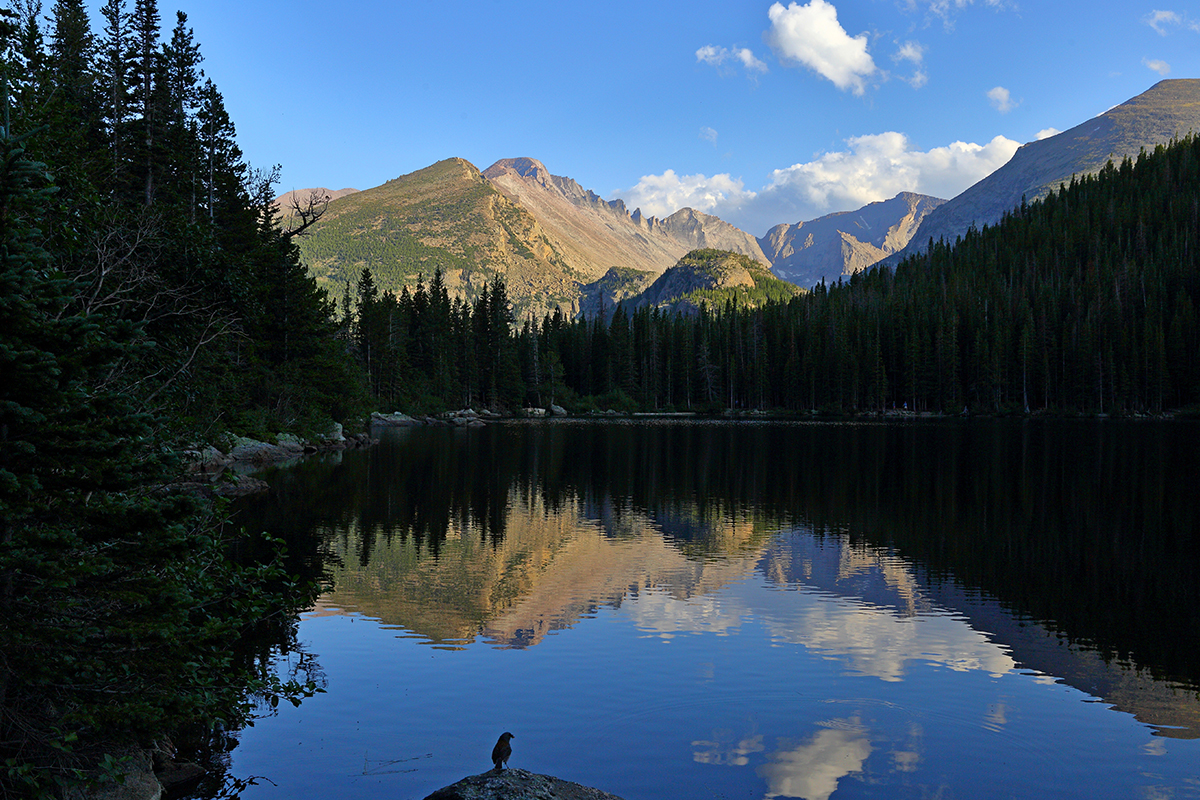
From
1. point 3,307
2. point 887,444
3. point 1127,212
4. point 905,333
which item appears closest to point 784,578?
point 3,307

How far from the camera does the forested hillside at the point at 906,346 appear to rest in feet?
452

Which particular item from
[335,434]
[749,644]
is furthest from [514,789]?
[335,434]

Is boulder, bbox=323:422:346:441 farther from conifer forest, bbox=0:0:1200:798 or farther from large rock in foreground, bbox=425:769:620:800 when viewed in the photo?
large rock in foreground, bbox=425:769:620:800

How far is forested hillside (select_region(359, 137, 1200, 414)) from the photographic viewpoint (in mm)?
137875

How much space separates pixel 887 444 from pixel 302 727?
69231 millimetres

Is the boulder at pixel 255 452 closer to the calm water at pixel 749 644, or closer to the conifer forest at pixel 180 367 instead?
the conifer forest at pixel 180 367

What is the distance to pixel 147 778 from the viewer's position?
9484 millimetres

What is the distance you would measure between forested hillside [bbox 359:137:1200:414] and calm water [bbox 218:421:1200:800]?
88.2 metres

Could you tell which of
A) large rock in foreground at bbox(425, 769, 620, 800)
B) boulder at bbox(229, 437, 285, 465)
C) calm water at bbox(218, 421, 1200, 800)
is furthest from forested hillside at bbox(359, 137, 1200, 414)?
large rock in foreground at bbox(425, 769, 620, 800)

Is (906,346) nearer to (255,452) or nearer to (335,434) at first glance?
(335,434)

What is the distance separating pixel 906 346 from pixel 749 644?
15389 cm

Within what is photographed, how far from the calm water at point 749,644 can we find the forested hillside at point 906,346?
8816 cm

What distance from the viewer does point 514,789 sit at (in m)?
8.47

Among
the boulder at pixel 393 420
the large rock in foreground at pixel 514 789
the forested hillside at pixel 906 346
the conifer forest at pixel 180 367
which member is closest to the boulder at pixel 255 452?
the conifer forest at pixel 180 367
